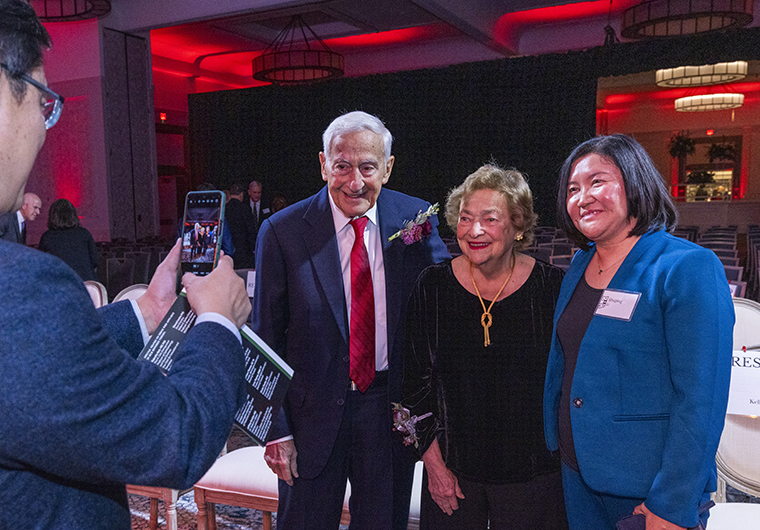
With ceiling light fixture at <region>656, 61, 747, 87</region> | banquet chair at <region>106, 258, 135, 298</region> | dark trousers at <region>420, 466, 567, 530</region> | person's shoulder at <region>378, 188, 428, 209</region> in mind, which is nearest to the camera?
dark trousers at <region>420, 466, 567, 530</region>

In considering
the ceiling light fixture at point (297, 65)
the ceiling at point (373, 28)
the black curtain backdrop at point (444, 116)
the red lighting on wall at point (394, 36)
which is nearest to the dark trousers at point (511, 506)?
the black curtain backdrop at point (444, 116)

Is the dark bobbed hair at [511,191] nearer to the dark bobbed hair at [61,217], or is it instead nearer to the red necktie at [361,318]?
the red necktie at [361,318]

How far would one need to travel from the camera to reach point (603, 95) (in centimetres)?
1639

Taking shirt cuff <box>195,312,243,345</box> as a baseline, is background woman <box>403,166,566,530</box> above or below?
below

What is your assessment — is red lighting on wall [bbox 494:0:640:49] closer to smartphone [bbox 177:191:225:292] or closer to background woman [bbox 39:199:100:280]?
background woman [bbox 39:199:100:280]

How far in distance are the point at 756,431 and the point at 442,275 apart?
1.13 m

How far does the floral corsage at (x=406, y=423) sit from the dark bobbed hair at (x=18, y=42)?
4.18ft

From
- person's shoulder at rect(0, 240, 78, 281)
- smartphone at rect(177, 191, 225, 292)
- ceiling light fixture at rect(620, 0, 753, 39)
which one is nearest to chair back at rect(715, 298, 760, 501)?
smartphone at rect(177, 191, 225, 292)

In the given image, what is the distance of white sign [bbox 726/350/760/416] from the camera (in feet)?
5.50

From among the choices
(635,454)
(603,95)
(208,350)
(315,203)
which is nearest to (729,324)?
(635,454)

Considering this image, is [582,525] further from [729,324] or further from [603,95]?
[603,95]

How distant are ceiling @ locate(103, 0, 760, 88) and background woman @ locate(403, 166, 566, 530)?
8985mm

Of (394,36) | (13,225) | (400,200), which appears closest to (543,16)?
(394,36)

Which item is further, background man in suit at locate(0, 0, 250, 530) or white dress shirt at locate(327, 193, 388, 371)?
white dress shirt at locate(327, 193, 388, 371)
